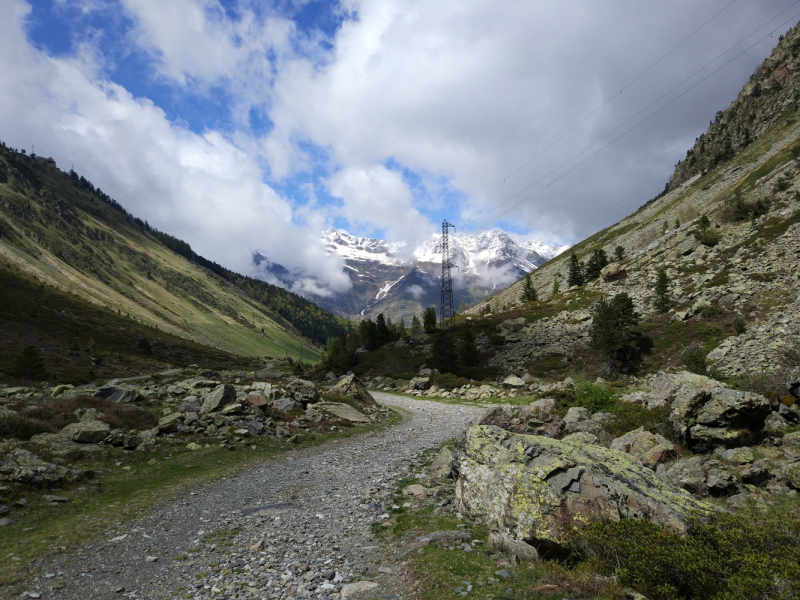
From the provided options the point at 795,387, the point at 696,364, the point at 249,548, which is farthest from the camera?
the point at 696,364

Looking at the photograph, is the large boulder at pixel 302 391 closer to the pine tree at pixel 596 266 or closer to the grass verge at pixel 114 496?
the grass verge at pixel 114 496

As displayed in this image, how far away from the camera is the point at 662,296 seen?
6003 centimetres

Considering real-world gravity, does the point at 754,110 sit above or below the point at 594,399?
above

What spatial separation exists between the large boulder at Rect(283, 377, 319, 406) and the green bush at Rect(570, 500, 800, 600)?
92.0 feet

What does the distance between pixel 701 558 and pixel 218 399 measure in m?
28.8

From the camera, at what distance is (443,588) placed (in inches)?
322

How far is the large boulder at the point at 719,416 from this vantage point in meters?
14.9

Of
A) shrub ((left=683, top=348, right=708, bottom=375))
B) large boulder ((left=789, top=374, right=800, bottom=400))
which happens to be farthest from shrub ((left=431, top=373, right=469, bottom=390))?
large boulder ((left=789, top=374, right=800, bottom=400))

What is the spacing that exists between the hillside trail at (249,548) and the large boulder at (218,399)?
1020 centimetres

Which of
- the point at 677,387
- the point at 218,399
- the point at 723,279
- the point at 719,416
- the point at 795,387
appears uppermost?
the point at 723,279

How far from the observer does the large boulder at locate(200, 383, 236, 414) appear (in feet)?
90.7

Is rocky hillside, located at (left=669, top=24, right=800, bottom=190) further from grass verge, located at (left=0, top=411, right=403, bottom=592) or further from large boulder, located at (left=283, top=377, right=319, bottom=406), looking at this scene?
grass verge, located at (left=0, top=411, right=403, bottom=592)

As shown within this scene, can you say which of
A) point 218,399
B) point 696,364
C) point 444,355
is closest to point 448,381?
point 444,355

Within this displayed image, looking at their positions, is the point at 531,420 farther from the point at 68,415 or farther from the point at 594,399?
the point at 68,415
